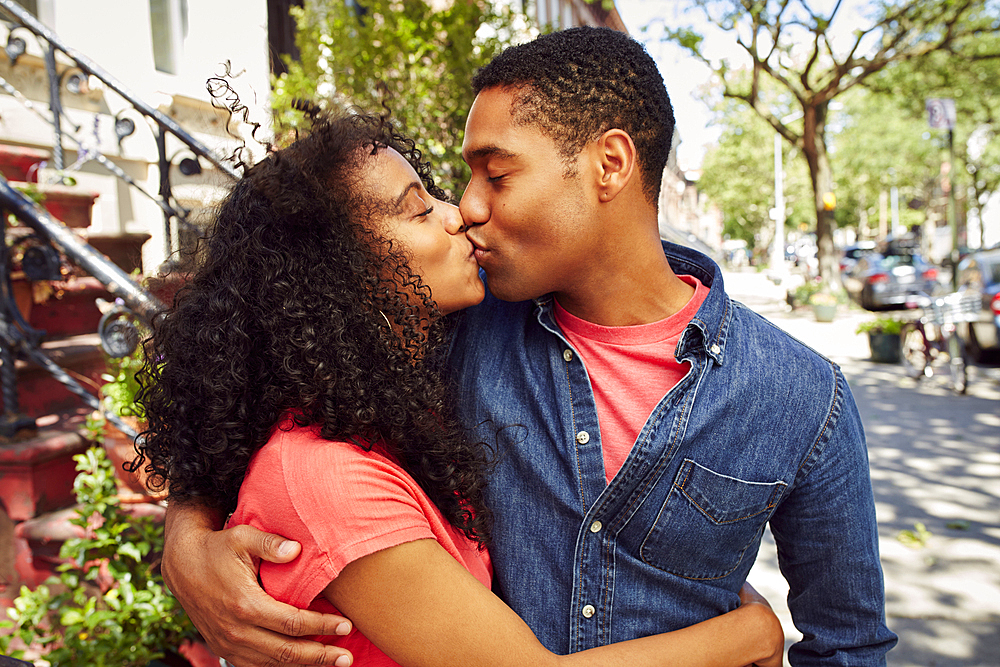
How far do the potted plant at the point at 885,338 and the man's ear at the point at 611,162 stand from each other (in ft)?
38.0

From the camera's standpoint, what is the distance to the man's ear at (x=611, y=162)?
2000 millimetres

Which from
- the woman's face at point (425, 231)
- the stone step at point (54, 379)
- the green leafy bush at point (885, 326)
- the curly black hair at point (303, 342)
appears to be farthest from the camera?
the green leafy bush at point (885, 326)

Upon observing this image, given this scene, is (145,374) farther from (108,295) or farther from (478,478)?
(108,295)

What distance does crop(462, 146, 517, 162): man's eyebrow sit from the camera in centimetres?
192

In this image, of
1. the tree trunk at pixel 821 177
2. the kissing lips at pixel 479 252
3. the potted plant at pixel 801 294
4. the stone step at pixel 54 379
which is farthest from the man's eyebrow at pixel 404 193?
the potted plant at pixel 801 294

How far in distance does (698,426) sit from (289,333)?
1000 mm

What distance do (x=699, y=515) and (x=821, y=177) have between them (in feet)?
65.1

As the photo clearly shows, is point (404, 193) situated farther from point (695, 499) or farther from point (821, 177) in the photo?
point (821, 177)

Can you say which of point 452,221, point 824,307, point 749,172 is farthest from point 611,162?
point 749,172

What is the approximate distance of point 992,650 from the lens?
3.77 m

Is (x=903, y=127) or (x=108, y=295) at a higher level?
(x=903, y=127)

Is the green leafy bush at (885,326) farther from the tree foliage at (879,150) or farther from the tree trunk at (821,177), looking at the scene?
the tree foliage at (879,150)

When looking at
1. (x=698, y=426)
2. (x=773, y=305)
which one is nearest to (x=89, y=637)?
(x=698, y=426)

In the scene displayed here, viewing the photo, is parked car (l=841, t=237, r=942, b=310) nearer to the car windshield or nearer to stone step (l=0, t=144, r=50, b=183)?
the car windshield
